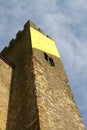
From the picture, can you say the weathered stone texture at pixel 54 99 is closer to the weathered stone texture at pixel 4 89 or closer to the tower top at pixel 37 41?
the tower top at pixel 37 41

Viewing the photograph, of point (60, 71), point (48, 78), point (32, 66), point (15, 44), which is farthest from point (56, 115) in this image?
point (15, 44)

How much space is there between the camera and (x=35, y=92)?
8.12m

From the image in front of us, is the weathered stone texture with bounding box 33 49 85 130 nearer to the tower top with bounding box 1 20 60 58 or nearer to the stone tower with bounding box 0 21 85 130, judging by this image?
the stone tower with bounding box 0 21 85 130

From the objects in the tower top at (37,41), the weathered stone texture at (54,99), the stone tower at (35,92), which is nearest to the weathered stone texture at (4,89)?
the stone tower at (35,92)

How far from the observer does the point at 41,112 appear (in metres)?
7.29

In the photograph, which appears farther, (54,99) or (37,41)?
(37,41)

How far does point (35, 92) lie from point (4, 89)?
1.86 m

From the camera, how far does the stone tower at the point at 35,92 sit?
24.7 feet

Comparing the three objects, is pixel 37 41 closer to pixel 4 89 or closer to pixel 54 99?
pixel 4 89

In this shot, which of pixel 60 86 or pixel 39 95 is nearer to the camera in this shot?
pixel 39 95

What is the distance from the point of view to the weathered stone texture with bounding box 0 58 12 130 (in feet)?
26.9

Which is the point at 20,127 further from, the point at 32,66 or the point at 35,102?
the point at 32,66

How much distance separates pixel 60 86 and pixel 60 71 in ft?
5.09

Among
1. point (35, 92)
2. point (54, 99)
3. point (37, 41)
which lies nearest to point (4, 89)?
point (35, 92)
